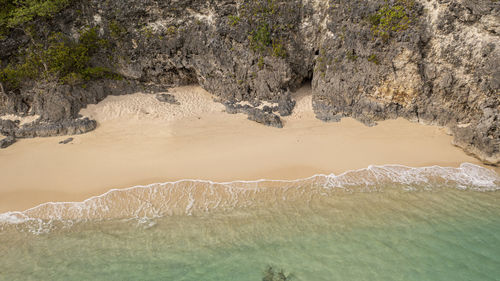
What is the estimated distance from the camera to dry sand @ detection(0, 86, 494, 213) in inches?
363

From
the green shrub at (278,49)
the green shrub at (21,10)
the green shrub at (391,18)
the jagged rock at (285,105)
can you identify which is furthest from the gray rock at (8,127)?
the green shrub at (391,18)

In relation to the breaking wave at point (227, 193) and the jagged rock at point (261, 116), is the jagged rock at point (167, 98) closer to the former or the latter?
the jagged rock at point (261, 116)

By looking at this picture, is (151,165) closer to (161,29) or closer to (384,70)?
(161,29)

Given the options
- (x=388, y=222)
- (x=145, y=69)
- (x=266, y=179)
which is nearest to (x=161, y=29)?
(x=145, y=69)

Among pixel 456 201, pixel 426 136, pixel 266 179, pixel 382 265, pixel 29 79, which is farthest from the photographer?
pixel 29 79

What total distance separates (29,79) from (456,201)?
18.1 m

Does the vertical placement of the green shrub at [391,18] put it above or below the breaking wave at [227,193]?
above

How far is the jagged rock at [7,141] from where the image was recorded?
1081cm

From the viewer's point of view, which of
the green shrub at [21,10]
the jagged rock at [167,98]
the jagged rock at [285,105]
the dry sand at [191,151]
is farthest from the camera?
the jagged rock at [167,98]

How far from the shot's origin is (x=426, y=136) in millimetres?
11289

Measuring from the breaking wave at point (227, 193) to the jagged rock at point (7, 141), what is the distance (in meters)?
4.45

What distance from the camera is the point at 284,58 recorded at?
13859 millimetres

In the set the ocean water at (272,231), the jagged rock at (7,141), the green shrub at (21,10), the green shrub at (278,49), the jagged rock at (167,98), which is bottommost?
the ocean water at (272,231)

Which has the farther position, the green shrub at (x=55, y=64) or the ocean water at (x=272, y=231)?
the green shrub at (x=55, y=64)
